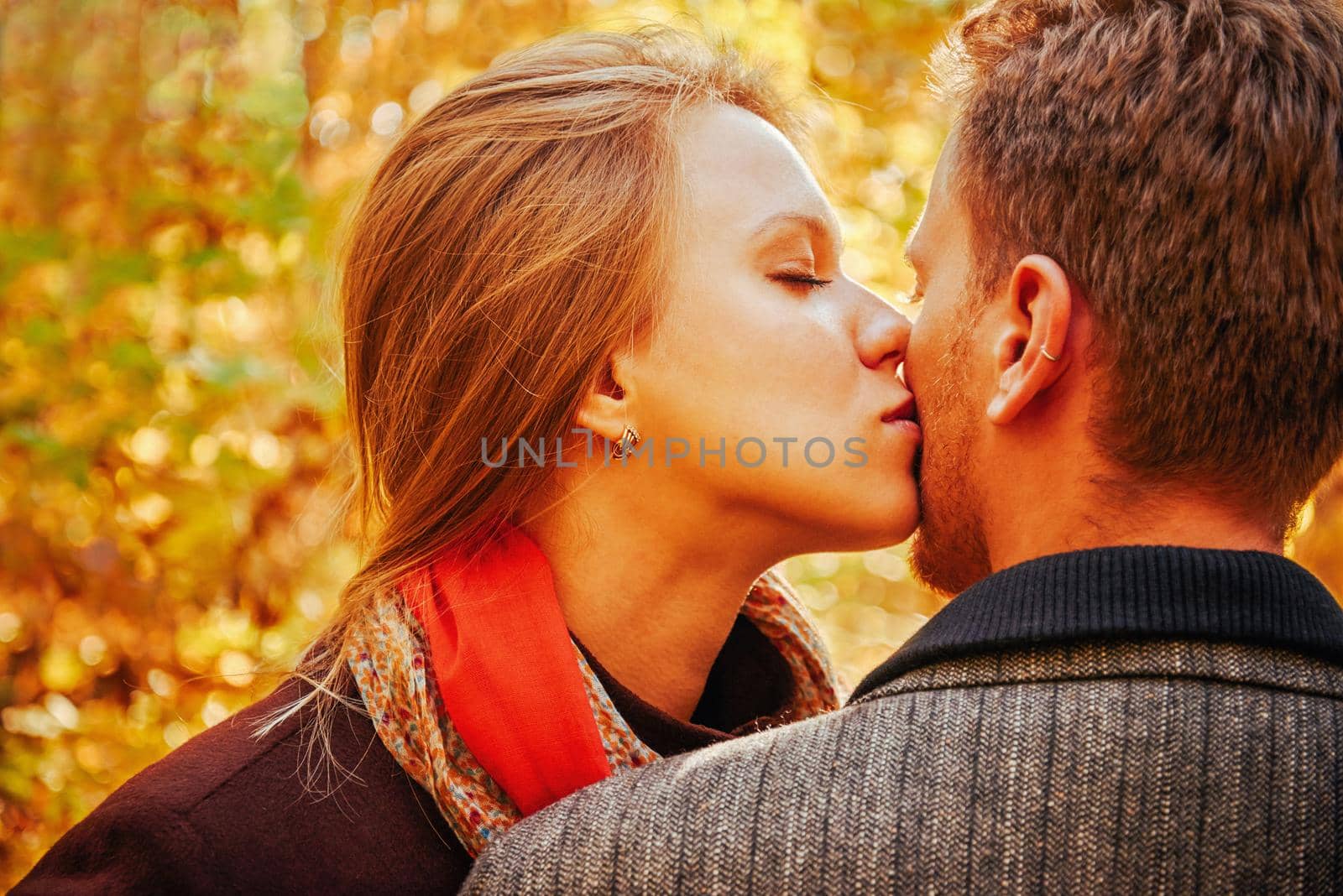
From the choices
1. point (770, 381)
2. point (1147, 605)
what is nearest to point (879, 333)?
point (770, 381)

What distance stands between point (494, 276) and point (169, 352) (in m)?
2.28

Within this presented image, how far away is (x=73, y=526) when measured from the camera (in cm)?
404

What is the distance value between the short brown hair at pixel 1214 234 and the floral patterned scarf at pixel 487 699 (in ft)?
3.17

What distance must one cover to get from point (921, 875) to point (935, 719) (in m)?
0.20

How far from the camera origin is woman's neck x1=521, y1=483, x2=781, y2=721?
2.23 metres

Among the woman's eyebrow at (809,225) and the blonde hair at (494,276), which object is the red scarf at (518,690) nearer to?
the blonde hair at (494,276)

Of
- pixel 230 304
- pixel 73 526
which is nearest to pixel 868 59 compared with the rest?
pixel 230 304

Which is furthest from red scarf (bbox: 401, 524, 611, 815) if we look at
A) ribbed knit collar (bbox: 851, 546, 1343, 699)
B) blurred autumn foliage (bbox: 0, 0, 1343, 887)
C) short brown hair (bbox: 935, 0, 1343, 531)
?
blurred autumn foliage (bbox: 0, 0, 1343, 887)

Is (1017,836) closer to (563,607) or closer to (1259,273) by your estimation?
(1259,273)

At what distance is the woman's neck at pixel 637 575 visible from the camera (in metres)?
2.23

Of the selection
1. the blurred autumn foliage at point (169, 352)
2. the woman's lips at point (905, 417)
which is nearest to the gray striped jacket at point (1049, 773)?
the woman's lips at point (905, 417)

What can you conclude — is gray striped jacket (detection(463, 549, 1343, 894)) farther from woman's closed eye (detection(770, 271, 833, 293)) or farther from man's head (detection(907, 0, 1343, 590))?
woman's closed eye (detection(770, 271, 833, 293))

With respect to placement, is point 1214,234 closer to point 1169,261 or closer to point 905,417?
point 1169,261

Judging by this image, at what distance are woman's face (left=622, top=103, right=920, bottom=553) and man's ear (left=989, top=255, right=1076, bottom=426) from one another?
28 centimetres
